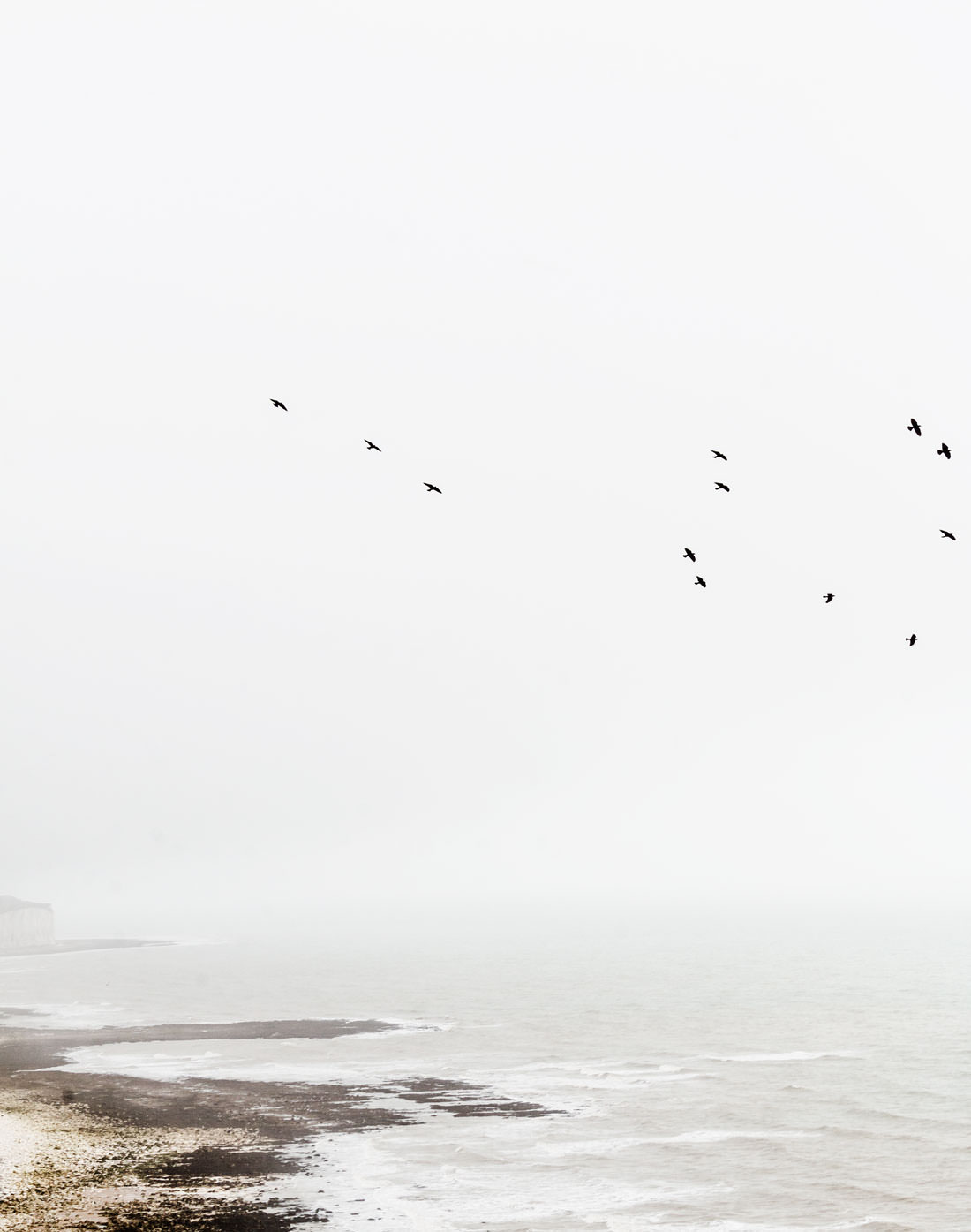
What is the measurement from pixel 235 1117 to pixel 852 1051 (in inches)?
1716

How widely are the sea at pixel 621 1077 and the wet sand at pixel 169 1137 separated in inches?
75.3

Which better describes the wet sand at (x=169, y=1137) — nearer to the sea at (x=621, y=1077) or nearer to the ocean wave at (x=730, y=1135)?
the sea at (x=621, y=1077)

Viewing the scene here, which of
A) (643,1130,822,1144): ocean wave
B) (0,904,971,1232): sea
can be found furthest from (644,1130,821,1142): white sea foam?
(0,904,971,1232): sea

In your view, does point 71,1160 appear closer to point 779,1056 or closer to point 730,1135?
point 730,1135

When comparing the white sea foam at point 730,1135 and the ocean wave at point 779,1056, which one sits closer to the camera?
the white sea foam at point 730,1135

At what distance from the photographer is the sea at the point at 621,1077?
39688mm

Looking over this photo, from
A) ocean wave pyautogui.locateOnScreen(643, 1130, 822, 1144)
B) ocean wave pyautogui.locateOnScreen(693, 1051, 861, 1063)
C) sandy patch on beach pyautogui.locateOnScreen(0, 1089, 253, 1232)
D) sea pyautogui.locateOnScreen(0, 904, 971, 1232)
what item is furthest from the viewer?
ocean wave pyautogui.locateOnScreen(693, 1051, 861, 1063)

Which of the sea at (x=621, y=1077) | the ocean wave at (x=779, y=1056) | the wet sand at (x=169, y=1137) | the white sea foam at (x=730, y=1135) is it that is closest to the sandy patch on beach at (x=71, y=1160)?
the wet sand at (x=169, y=1137)

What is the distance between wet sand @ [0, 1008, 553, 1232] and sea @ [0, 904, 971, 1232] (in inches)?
75.3

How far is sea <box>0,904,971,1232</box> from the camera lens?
39.7 m

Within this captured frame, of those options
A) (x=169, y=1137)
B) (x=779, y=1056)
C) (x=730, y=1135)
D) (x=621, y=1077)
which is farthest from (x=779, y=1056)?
(x=169, y=1137)

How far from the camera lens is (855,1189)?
42.1 meters

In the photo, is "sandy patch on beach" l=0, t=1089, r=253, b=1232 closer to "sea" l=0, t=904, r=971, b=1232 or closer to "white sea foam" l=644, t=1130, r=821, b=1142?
"sea" l=0, t=904, r=971, b=1232

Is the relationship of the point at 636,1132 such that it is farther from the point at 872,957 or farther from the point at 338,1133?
the point at 872,957
